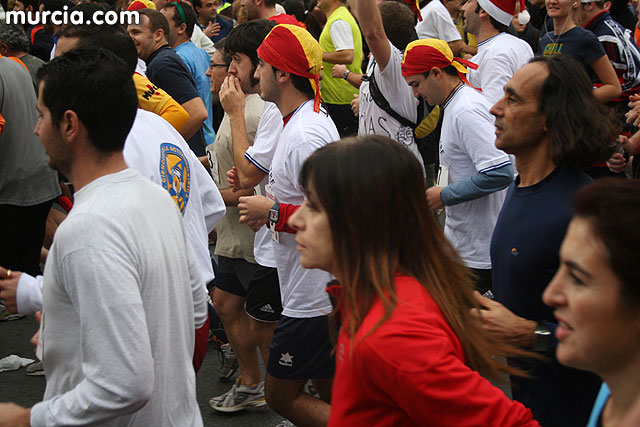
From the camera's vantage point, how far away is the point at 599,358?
1449 mm

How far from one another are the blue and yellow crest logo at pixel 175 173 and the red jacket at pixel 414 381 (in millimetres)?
1475

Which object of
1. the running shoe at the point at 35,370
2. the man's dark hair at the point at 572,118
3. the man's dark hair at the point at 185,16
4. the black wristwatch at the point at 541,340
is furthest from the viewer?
the man's dark hair at the point at 185,16

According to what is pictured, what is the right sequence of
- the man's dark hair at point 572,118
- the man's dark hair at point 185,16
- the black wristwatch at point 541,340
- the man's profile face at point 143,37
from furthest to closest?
the man's dark hair at point 185,16
the man's profile face at point 143,37
the man's dark hair at point 572,118
the black wristwatch at point 541,340

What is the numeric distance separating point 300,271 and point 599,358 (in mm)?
2146

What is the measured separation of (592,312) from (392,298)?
1.58ft

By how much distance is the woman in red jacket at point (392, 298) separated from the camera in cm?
164

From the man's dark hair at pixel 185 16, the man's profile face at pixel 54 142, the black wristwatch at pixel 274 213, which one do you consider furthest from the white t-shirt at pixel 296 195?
the man's dark hair at pixel 185 16

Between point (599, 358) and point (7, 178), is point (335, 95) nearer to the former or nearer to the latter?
point (7, 178)

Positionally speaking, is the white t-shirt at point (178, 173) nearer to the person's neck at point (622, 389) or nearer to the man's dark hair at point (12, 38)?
the person's neck at point (622, 389)

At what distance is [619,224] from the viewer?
141 cm

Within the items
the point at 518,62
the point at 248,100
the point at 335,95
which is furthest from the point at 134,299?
the point at 335,95

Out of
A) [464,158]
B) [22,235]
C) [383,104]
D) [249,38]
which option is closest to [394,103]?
[383,104]

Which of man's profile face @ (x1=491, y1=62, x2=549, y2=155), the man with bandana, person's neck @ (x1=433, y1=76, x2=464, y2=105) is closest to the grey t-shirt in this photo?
the man with bandana

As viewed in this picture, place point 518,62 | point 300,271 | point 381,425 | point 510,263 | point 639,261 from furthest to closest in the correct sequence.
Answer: point 518,62 → point 300,271 → point 510,263 → point 381,425 → point 639,261
